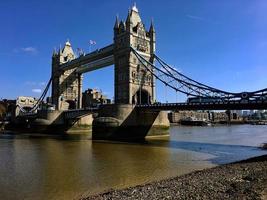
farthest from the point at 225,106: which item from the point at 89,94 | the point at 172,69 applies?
the point at 89,94

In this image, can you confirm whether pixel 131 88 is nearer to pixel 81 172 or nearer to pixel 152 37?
pixel 152 37

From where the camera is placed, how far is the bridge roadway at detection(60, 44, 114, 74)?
219 ft

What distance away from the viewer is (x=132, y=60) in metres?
59.1

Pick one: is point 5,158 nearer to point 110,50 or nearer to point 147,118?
point 147,118

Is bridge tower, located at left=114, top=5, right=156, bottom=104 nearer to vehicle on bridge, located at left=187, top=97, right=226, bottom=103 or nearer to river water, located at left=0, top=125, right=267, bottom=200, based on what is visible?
vehicle on bridge, located at left=187, top=97, right=226, bottom=103

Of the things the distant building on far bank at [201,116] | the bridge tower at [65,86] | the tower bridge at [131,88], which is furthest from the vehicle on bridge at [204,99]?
the distant building on far bank at [201,116]

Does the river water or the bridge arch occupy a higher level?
the bridge arch

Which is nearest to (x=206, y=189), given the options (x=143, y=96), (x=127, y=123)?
(x=127, y=123)

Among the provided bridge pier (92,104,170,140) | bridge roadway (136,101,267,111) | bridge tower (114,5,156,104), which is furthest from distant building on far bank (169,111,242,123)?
bridge roadway (136,101,267,111)

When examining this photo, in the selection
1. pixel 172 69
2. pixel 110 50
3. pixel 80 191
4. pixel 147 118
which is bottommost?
pixel 80 191

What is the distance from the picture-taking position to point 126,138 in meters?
47.8

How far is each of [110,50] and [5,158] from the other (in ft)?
140

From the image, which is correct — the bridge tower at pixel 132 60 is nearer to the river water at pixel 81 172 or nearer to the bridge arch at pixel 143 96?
the bridge arch at pixel 143 96

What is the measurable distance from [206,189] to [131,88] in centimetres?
4608
